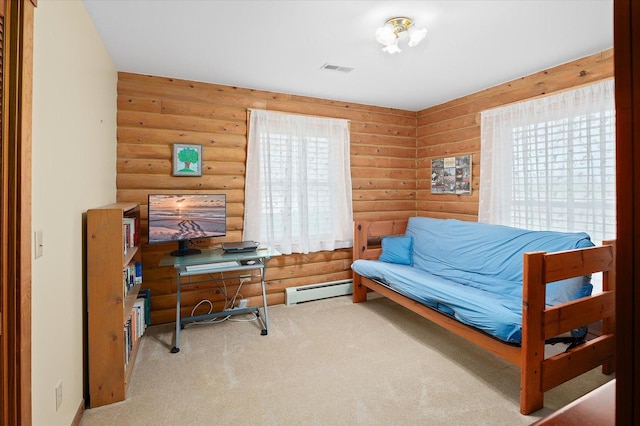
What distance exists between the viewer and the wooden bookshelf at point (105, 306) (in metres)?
2.02

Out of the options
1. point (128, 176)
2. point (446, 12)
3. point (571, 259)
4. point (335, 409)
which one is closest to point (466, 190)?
point (571, 259)

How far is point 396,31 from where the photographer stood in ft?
7.58

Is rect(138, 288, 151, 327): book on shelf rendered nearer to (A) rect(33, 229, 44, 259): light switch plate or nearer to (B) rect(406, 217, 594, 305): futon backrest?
(A) rect(33, 229, 44, 259): light switch plate

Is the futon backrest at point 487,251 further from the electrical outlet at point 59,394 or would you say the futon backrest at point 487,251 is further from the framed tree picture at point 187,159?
the electrical outlet at point 59,394

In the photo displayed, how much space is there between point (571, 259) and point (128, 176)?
365 cm

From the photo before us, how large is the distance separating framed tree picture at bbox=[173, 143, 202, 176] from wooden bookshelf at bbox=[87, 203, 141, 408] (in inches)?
51.0

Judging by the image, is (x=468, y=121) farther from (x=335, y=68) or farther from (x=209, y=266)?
(x=209, y=266)

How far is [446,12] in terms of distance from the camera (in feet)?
7.02

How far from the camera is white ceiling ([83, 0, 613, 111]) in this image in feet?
6.88

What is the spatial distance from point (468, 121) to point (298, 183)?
2.15 m

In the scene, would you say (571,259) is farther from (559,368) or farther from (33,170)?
(33,170)

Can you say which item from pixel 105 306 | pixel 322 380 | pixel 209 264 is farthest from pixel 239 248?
pixel 322 380

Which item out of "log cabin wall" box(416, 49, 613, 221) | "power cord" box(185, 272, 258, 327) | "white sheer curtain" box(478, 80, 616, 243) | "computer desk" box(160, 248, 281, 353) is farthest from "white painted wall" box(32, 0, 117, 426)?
"log cabin wall" box(416, 49, 613, 221)

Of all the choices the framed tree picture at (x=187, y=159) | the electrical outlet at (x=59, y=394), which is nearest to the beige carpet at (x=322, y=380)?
the electrical outlet at (x=59, y=394)
